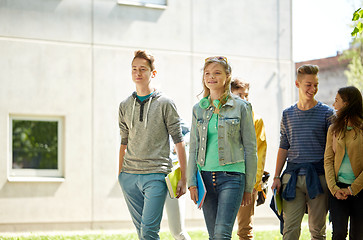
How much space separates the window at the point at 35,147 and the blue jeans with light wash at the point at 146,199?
274 inches

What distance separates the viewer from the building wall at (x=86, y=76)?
12.6 m

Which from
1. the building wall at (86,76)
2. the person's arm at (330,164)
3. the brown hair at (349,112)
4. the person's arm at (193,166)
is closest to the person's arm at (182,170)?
the person's arm at (193,166)

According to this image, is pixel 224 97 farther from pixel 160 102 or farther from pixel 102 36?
pixel 102 36

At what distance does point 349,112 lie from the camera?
6.60 m

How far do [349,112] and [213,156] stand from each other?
1.82 m

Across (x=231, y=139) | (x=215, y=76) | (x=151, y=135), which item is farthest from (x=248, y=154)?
(x=151, y=135)

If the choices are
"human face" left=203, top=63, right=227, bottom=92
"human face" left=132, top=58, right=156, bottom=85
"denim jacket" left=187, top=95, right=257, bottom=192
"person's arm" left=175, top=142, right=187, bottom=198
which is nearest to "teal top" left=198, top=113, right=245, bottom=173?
"denim jacket" left=187, top=95, right=257, bottom=192

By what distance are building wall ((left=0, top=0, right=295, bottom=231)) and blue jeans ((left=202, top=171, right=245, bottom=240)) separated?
25.3ft

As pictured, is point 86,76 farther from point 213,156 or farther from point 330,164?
point 213,156

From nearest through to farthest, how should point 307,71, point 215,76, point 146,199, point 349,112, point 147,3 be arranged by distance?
1. point 215,76
2. point 146,199
3. point 349,112
4. point 307,71
5. point 147,3

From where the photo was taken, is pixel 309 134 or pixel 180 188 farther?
pixel 309 134

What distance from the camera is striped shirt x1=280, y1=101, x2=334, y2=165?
6789 millimetres

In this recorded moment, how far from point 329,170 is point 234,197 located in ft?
4.85

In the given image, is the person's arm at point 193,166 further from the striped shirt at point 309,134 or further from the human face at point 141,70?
the striped shirt at point 309,134
